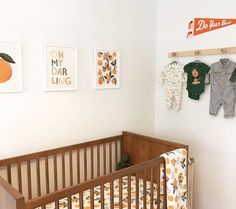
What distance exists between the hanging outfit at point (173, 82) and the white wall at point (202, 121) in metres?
0.07

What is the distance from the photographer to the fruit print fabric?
1.98 meters

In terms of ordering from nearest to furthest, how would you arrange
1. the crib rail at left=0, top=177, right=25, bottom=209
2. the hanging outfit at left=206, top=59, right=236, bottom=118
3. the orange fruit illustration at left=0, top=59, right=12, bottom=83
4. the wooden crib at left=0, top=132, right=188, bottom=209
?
the crib rail at left=0, top=177, right=25, bottom=209, the wooden crib at left=0, top=132, right=188, bottom=209, the orange fruit illustration at left=0, top=59, right=12, bottom=83, the hanging outfit at left=206, top=59, right=236, bottom=118

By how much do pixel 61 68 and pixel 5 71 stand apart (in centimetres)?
47

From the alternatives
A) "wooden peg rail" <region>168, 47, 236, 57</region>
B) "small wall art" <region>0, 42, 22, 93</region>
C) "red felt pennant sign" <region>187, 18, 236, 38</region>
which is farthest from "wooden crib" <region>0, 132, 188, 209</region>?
"red felt pennant sign" <region>187, 18, 236, 38</region>

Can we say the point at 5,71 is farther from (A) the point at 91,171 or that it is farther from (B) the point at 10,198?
(A) the point at 91,171

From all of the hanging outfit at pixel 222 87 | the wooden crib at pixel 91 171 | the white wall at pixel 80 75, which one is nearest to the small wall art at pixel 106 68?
the white wall at pixel 80 75

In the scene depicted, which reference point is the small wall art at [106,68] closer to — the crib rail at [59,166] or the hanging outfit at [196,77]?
the crib rail at [59,166]

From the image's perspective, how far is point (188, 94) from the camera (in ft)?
9.03

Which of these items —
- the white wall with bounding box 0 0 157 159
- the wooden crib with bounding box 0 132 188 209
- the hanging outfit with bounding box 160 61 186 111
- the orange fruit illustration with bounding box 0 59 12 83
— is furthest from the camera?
the hanging outfit with bounding box 160 61 186 111

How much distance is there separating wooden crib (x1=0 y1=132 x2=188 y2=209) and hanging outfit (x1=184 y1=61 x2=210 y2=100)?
671 millimetres

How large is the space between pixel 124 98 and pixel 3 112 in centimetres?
125

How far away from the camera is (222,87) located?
244 cm

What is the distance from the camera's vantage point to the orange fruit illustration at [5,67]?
1.90 m

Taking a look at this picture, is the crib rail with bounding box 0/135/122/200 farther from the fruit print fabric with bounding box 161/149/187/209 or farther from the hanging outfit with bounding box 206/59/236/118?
the hanging outfit with bounding box 206/59/236/118
